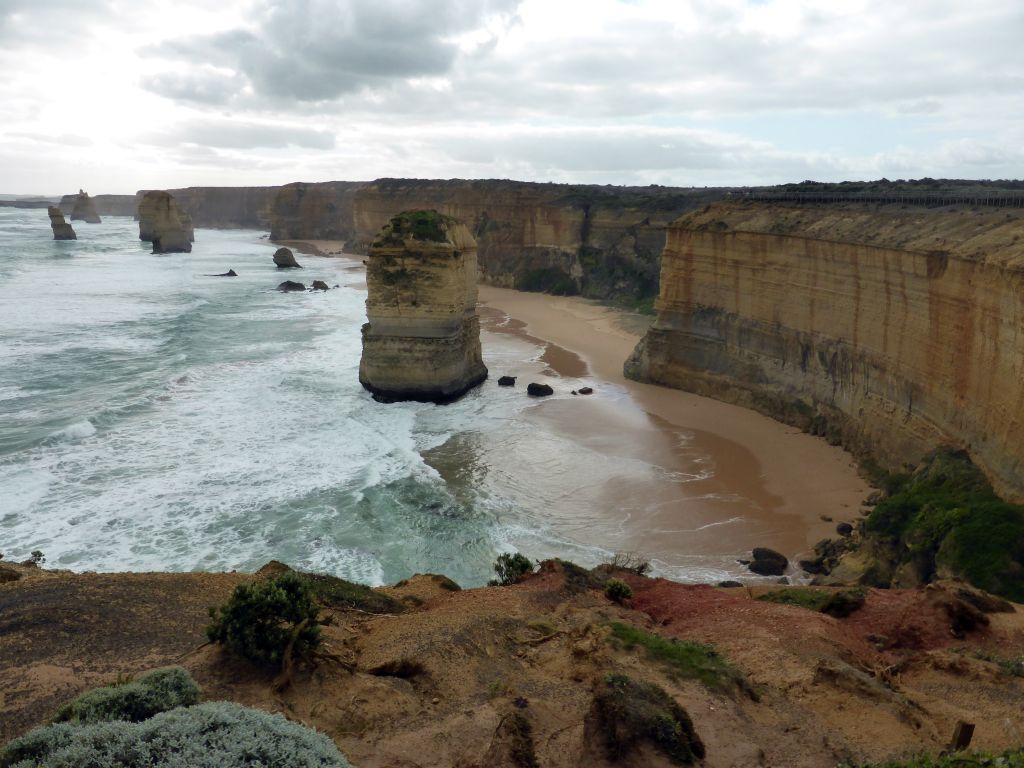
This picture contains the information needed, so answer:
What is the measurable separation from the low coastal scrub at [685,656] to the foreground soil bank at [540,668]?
0.07 meters

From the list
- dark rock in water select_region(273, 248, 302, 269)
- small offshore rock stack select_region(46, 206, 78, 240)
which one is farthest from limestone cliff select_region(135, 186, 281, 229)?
dark rock in water select_region(273, 248, 302, 269)

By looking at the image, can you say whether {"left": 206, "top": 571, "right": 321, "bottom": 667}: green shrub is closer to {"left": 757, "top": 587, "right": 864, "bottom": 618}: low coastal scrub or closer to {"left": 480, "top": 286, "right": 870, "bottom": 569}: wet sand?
Answer: {"left": 757, "top": 587, "right": 864, "bottom": 618}: low coastal scrub

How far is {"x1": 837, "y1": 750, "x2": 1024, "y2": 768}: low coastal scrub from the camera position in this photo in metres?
6.37

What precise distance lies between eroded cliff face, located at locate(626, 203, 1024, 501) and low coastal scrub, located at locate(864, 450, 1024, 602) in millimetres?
567

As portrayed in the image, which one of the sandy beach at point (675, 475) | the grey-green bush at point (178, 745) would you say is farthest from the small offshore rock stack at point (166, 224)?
the grey-green bush at point (178, 745)

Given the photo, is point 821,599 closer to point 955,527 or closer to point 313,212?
point 955,527

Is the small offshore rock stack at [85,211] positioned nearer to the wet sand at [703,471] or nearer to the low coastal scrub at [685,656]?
the wet sand at [703,471]

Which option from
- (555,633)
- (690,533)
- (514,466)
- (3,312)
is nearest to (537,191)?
(3,312)

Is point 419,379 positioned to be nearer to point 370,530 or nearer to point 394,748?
point 370,530

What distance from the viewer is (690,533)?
1803cm

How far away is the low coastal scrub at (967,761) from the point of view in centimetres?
637

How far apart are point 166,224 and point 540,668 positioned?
9142cm

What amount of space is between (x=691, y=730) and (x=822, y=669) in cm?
266

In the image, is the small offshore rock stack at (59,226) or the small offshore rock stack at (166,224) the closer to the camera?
the small offshore rock stack at (166,224)
